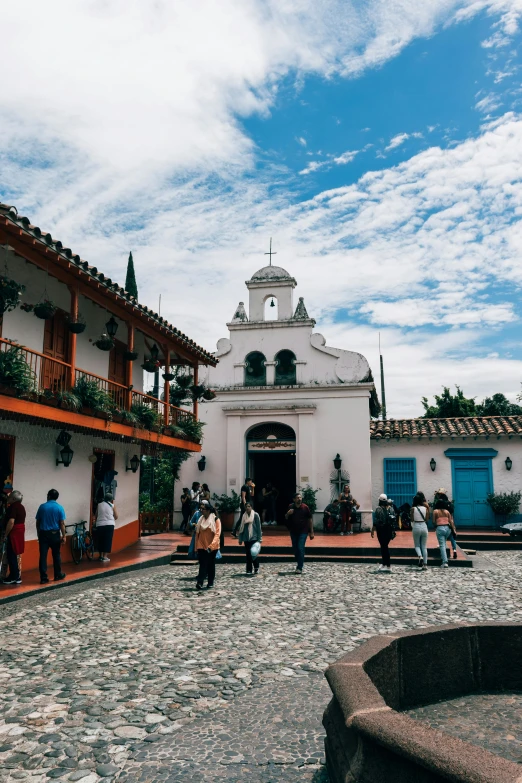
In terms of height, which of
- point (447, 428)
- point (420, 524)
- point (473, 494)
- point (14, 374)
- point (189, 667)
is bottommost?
point (189, 667)

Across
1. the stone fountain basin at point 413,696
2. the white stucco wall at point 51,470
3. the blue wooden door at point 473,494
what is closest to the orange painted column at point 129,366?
the white stucco wall at point 51,470

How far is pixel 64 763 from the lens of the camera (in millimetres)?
3906

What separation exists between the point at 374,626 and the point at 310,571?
517cm

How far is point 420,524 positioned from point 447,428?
31.9 ft

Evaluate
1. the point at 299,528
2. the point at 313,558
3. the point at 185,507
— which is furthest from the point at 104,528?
the point at 185,507

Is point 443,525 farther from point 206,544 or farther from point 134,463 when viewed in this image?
point 134,463

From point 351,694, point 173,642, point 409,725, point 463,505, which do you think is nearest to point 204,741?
point 351,694

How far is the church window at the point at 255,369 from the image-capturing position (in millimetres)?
21078

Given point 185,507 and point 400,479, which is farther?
point 400,479

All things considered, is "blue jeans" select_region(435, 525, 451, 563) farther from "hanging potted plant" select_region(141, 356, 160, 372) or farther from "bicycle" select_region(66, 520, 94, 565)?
"hanging potted plant" select_region(141, 356, 160, 372)

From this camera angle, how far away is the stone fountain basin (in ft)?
7.79

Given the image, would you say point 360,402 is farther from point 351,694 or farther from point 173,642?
point 351,694

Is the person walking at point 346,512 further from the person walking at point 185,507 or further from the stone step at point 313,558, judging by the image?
the person walking at point 185,507

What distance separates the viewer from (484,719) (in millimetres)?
4191
